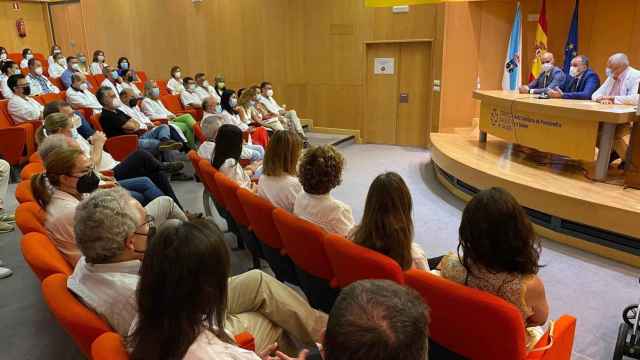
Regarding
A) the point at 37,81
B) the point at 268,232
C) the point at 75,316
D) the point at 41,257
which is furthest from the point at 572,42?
the point at 37,81

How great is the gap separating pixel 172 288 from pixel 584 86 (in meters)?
5.91

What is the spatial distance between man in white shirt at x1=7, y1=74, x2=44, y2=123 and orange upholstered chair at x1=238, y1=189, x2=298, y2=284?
15.6 feet

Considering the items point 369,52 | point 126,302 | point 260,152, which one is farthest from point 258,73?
point 126,302

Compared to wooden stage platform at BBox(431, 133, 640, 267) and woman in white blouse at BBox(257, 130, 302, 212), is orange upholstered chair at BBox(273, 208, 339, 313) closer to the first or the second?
woman in white blouse at BBox(257, 130, 302, 212)

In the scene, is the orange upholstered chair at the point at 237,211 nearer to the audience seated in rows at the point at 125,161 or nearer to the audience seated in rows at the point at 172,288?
the audience seated in rows at the point at 125,161

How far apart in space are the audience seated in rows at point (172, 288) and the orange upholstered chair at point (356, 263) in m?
0.25

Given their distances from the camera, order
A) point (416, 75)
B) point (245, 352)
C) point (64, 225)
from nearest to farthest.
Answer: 1. point (245, 352)
2. point (64, 225)
3. point (416, 75)

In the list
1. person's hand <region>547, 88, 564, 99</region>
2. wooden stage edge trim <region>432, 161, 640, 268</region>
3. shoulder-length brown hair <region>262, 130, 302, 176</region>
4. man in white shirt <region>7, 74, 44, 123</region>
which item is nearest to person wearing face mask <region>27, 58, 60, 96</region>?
man in white shirt <region>7, 74, 44, 123</region>

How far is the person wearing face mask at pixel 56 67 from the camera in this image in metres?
10.5

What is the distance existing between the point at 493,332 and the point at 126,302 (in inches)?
52.4

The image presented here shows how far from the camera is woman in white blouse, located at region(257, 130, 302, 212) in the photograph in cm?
322

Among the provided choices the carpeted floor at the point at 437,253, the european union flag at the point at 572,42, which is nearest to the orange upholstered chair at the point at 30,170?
the carpeted floor at the point at 437,253

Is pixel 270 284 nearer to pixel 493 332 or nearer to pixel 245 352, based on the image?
pixel 245 352

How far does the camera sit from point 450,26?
8227mm
